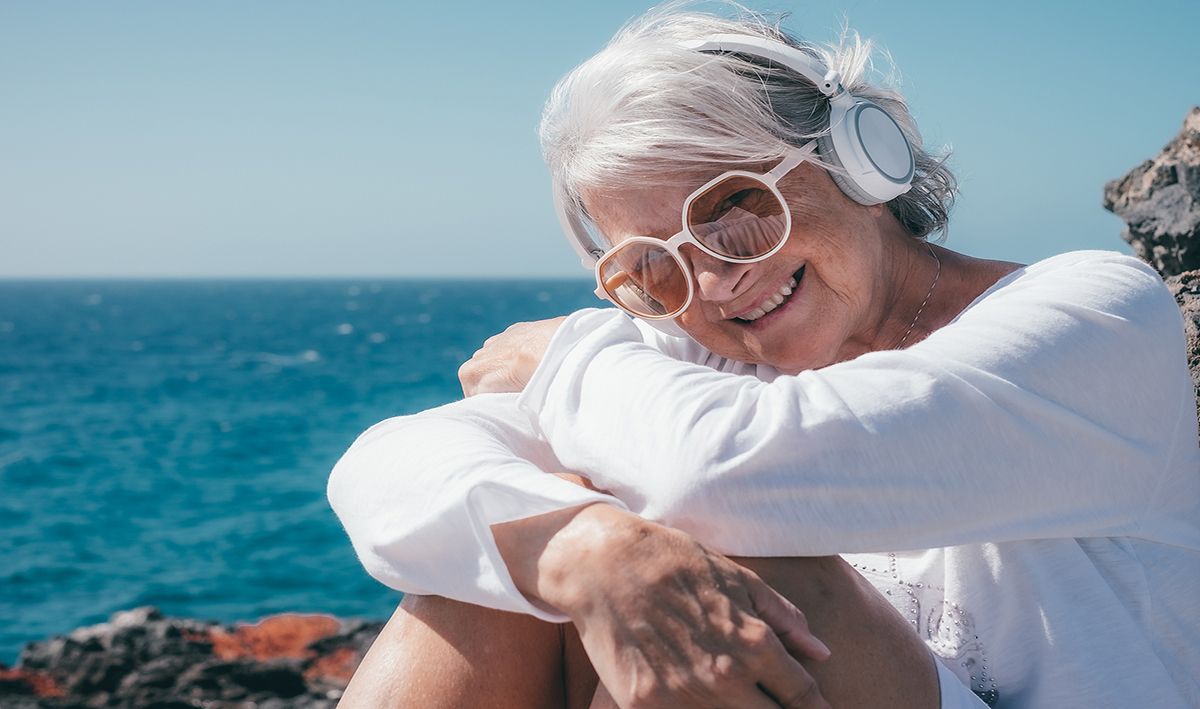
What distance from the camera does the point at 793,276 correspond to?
2.19 meters

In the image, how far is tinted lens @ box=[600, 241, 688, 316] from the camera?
219 centimetres

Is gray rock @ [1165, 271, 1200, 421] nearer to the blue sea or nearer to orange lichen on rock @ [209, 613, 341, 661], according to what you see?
orange lichen on rock @ [209, 613, 341, 661]

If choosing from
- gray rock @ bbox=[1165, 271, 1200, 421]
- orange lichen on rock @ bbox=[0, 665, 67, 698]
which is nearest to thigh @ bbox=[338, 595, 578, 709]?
gray rock @ bbox=[1165, 271, 1200, 421]

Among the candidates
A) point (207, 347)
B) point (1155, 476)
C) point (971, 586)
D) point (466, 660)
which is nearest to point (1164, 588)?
point (1155, 476)

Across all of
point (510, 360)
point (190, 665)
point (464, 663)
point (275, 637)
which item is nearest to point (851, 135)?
point (510, 360)

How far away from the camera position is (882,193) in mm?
2168

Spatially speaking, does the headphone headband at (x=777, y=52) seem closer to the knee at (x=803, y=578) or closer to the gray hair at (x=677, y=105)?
the gray hair at (x=677, y=105)

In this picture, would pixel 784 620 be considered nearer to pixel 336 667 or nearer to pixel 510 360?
pixel 510 360

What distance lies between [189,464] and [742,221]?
23723 millimetres

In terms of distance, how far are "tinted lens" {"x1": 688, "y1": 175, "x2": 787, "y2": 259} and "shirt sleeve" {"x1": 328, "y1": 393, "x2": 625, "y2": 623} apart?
22.1 inches

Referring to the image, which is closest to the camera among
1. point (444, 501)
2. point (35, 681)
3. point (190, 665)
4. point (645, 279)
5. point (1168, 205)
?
point (444, 501)

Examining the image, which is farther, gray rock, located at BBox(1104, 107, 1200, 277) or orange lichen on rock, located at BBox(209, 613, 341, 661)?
orange lichen on rock, located at BBox(209, 613, 341, 661)

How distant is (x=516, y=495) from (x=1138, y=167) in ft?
10.3

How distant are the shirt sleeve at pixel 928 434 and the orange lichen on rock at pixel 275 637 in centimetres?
541
